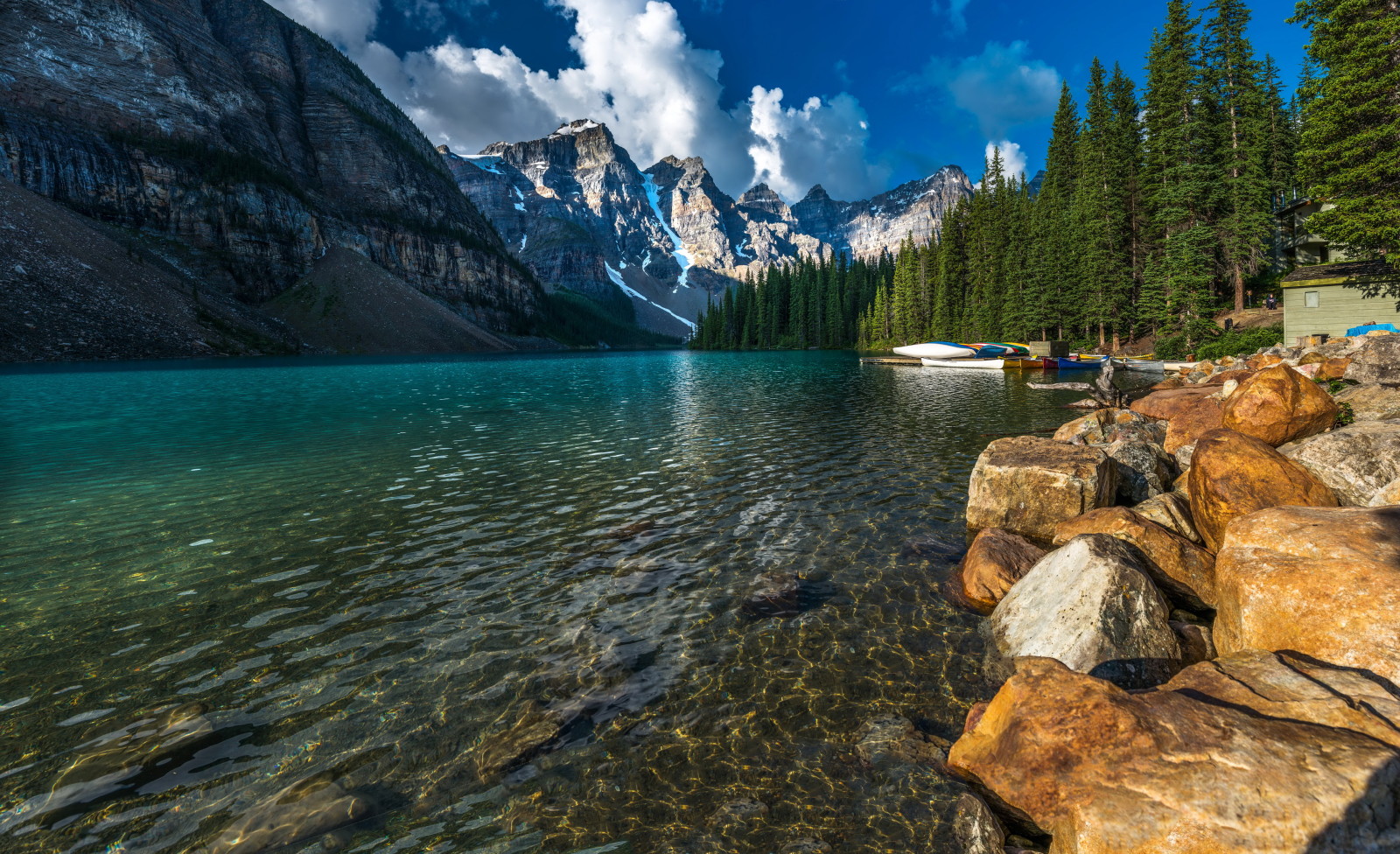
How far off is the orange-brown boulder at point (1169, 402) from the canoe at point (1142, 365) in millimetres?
29555

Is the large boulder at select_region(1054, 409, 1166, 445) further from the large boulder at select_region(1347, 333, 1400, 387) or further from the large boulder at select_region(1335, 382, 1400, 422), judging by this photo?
the large boulder at select_region(1347, 333, 1400, 387)

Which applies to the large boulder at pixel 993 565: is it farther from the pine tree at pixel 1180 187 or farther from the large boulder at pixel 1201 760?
the pine tree at pixel 1180 187

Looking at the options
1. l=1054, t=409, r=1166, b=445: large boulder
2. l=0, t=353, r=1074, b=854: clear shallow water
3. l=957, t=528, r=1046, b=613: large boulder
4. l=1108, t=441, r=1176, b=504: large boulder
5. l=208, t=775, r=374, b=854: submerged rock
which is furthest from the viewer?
l=1054, t=409, r=1166, b=445: large boulder

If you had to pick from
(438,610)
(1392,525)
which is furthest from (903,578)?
(438,610)

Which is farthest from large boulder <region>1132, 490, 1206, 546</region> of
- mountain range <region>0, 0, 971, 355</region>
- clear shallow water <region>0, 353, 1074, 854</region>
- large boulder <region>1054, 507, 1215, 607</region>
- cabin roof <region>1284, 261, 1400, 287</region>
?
mountain range <region>0, 0, 971, 355</region>

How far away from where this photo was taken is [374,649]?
772cm

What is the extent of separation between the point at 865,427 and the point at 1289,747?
2159 cm

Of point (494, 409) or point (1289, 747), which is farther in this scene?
point (494, 409)

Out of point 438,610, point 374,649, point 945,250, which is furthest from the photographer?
point 945,250

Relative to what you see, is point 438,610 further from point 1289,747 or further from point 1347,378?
point 1347,378

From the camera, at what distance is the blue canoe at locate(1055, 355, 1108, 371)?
52344 mm

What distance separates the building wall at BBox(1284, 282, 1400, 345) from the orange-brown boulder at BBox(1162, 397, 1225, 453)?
30792 mm

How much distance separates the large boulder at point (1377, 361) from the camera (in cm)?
1570

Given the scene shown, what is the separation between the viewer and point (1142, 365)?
1820 inches
